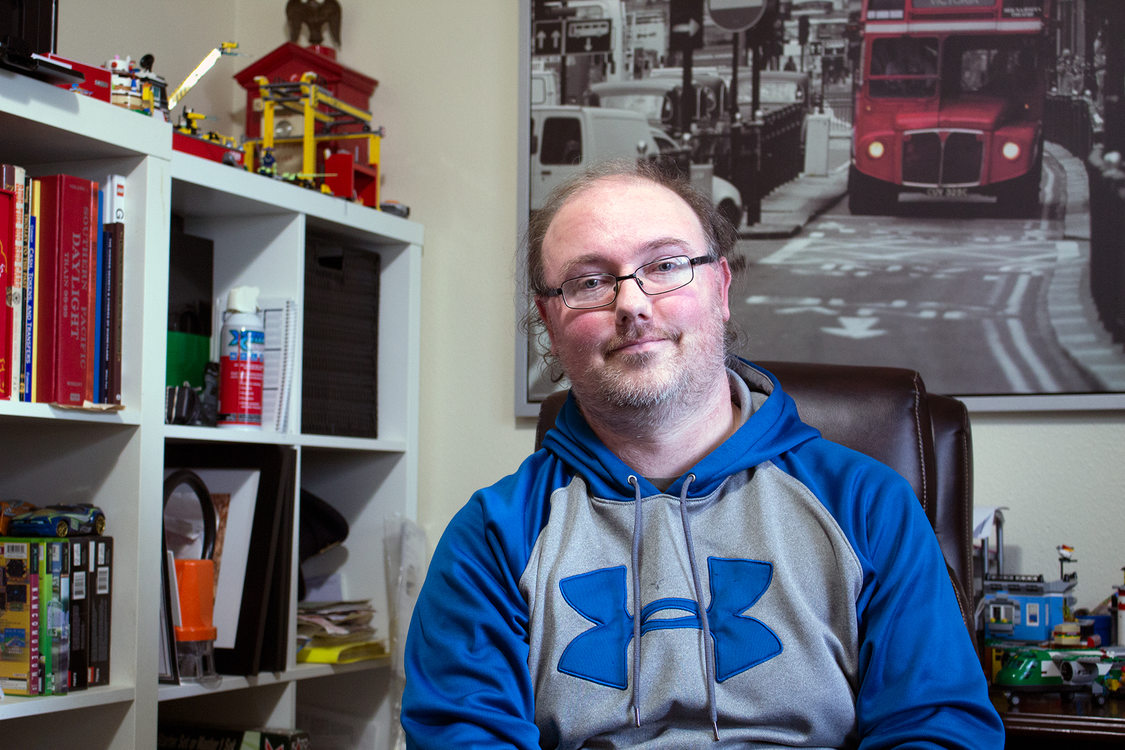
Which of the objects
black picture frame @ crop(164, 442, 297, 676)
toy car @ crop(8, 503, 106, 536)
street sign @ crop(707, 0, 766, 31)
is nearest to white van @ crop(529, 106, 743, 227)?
street sign @ crop(707, 0, 766, 31)

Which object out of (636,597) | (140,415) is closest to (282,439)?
(140,415)

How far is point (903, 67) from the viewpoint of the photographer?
210 centimetres

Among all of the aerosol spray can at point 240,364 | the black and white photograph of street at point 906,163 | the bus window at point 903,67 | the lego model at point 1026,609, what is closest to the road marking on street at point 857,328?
the black and white photograph of street at point 906,163

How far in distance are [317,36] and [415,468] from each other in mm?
1007

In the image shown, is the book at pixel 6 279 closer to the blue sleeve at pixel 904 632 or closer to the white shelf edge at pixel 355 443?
the white shelf edge at pixel 355 443

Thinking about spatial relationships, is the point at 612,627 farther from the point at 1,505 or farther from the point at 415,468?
the point at 415,468

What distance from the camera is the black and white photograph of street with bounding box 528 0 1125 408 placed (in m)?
1.98

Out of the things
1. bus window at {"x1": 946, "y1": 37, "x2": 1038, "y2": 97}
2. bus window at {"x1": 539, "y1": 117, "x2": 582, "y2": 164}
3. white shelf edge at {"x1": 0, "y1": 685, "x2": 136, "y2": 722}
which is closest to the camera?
white shelf edge at {"x1": 0, "y1": 685, "x2": 136, "y2": 722}

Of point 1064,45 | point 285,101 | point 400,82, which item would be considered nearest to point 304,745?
point 285,101

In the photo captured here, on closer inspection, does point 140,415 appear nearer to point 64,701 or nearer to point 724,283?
point 64,701

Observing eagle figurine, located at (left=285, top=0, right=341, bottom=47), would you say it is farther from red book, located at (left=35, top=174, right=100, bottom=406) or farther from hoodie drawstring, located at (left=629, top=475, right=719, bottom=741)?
hoodie drawstring, located at (left=629, top=475, right=719, bottom=741)

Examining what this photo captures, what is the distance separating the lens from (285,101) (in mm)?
2301

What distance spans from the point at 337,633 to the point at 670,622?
3.76 ft

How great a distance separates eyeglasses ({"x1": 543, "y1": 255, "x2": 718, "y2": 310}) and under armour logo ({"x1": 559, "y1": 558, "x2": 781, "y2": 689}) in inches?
12.7
